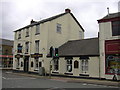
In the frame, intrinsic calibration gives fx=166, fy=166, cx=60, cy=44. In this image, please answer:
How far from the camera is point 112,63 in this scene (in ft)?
58.3

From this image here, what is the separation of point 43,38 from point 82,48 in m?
6.81

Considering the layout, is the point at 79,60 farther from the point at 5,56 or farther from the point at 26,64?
Result: the point at 5,56

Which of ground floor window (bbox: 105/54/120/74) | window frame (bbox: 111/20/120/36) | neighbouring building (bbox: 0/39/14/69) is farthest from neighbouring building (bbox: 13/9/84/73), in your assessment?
neighbouring building (bbox: 0/39/14/69)

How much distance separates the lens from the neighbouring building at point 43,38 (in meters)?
25.3

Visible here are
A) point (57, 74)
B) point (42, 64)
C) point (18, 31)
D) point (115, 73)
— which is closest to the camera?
point (115, 73)

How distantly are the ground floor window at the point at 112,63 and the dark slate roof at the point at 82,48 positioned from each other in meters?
1.44

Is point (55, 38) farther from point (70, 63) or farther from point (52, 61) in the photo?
point (70, 63)

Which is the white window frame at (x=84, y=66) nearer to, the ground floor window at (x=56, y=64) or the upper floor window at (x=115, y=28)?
the ground floor window at (x=56, y=64)

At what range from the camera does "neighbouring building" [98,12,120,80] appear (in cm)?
1750

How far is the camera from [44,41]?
25422 mm

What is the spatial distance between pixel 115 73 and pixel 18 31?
831 inches

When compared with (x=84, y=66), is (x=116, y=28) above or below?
above

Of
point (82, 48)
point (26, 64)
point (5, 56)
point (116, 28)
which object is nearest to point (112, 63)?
point (116, 28)

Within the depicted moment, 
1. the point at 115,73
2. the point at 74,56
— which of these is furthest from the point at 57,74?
the point at 115,73
